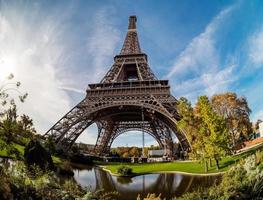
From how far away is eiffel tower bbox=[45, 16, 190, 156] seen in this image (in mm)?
39294

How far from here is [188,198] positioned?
10148mm

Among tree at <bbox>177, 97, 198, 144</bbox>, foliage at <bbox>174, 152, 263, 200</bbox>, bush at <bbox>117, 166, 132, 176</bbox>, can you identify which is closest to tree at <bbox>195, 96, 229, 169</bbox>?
tree at <bbox>177, 97, 198, 144</bbox>

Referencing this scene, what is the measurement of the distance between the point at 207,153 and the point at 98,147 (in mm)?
30029

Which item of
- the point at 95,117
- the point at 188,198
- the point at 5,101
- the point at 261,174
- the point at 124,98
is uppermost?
the point at 124,98

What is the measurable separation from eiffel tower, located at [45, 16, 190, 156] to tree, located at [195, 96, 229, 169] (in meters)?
9.64

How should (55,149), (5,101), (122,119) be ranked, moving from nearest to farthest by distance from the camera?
(5,101) < (55,149) < (122,119)

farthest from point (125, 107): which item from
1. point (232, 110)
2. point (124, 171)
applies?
point (124, 171)

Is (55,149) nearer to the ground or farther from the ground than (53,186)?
farther from the ground

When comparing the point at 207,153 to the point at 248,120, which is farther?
the point at 248,120

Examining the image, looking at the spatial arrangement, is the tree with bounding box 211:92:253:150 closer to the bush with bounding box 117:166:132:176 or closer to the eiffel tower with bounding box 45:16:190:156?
the eiffel tower with bounding box 45:16:190:156

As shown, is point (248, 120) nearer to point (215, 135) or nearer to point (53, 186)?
point (215, 135)

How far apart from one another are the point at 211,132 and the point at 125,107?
21733 millimetres

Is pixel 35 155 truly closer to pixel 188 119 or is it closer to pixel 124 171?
pixel 124 171

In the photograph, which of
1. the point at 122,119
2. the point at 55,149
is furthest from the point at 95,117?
the point at 122,119
